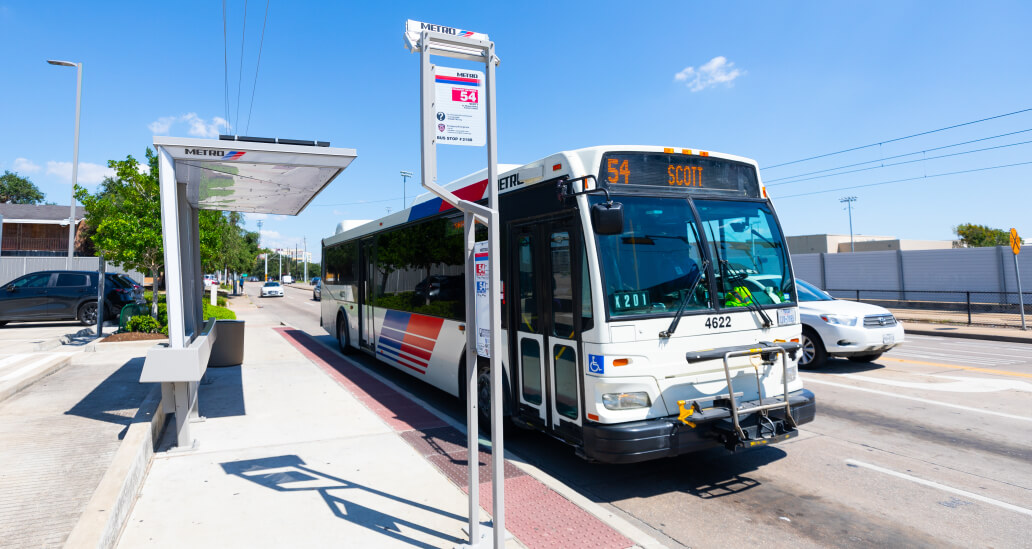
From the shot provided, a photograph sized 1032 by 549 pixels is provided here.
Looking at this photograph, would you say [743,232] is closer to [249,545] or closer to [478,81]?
[478,81]

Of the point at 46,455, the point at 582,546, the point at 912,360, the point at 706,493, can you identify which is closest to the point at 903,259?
the point at 912,360

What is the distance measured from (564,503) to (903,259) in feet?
89.5

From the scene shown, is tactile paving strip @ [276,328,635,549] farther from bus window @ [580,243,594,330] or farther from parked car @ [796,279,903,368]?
parked car @ [796,279,903,368]

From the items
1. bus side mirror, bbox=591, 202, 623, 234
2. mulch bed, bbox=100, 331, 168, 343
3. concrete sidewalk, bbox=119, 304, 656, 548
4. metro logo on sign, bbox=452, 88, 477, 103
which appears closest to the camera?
metro logo on sign, bbox=452, 88, 477, 103

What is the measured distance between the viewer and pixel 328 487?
4.87m

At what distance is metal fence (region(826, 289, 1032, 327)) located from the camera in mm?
19375

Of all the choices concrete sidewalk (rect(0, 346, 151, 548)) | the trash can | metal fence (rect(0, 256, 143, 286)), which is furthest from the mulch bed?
metal fence (rect(0, 256, 143, 286))

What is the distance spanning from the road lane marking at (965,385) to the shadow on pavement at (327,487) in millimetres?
8162

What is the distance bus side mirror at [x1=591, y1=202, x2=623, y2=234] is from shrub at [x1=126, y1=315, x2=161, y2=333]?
14063 millimetres

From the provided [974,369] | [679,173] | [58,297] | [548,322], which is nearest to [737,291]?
[679,173]

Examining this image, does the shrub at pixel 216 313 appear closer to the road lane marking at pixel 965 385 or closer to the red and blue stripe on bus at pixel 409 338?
the red and blue stripe on bus at pixel 409 338

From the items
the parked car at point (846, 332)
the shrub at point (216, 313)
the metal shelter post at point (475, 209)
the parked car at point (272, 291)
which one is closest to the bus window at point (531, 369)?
the metal shelter post at point (475, 209)

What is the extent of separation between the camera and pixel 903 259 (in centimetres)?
2578

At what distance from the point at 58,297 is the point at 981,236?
296ft
